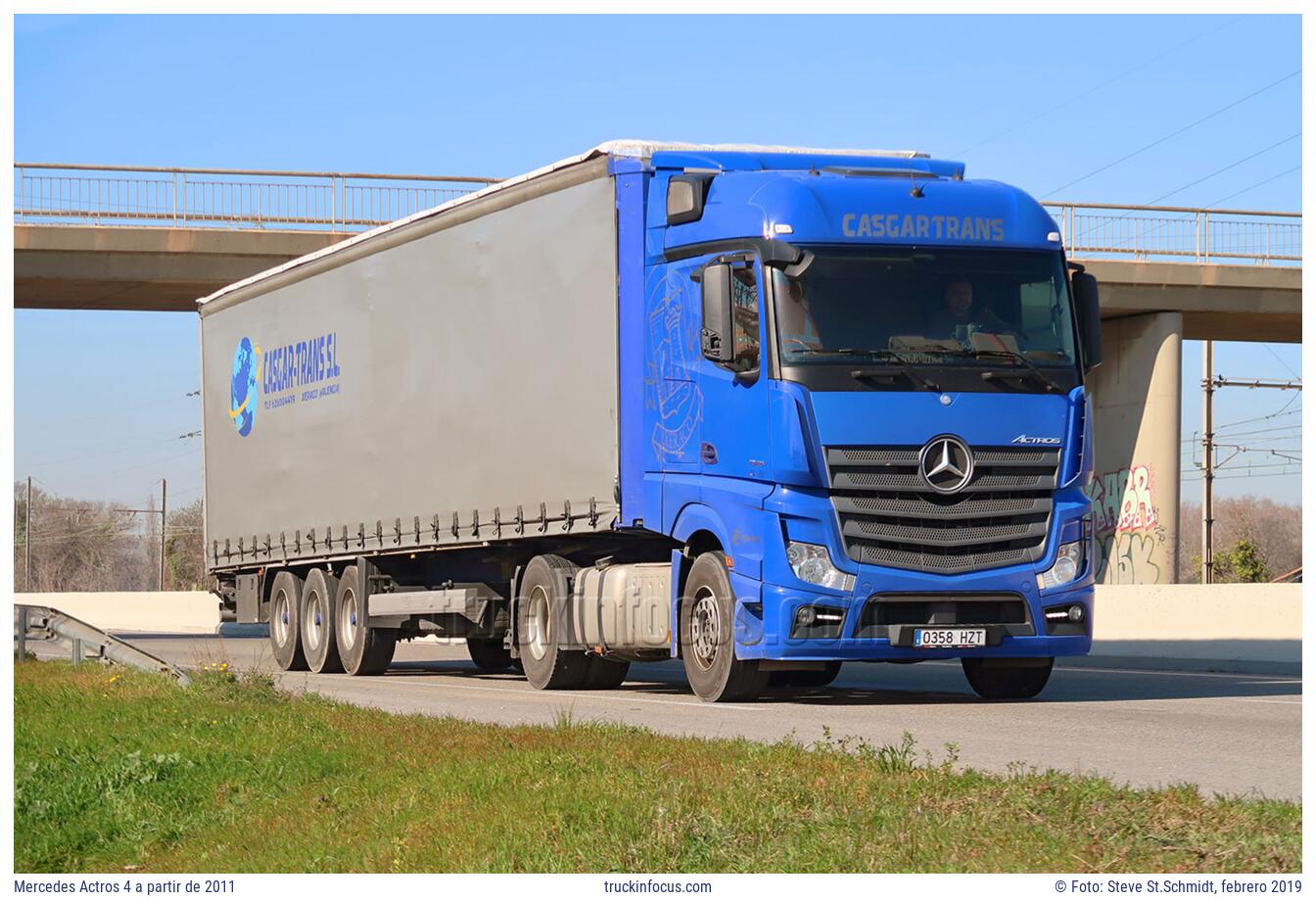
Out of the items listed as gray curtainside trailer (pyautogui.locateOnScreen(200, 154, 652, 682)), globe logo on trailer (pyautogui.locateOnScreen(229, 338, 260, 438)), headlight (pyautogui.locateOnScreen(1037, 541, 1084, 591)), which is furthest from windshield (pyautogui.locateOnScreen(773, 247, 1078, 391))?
globe logo on trailer (pyautogui.locateOnScreen(229, 338, 260, 438))

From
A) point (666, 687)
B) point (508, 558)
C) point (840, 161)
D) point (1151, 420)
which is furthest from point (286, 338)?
point (1151, 420)

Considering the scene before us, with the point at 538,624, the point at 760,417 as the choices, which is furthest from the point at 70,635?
the point at 760,417

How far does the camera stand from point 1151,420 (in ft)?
130

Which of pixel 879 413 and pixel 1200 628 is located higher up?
pixel 879 413

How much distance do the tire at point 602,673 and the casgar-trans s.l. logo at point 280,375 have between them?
553cm

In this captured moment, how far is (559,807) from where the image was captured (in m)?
8.79

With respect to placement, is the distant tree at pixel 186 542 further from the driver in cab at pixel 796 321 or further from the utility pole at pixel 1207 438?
the driver in cab at pixel 796 321

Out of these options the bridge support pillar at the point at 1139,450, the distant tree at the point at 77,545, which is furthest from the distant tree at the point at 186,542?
the bridge support pillar at the point at 1139,450

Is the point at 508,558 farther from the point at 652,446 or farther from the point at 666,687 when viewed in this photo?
the point at 652,446

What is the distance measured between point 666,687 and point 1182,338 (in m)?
24.8

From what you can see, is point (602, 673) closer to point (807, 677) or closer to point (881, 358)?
point (807, 677)

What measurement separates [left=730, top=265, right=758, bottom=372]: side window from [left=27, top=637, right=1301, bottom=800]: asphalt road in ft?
8.53

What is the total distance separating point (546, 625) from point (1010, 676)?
4.21 meters

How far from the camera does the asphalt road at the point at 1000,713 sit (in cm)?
1103
